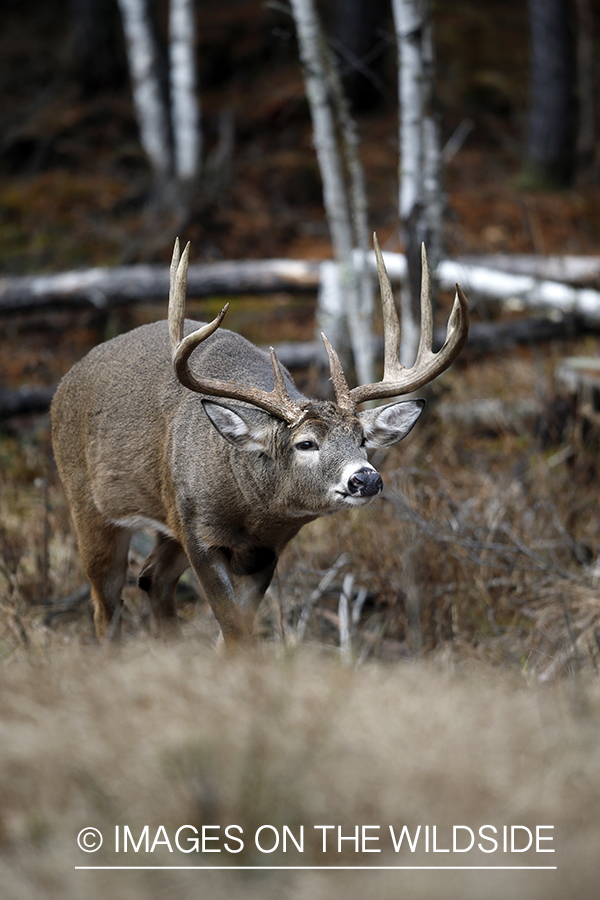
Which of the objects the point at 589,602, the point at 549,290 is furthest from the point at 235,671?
the point at 549,290

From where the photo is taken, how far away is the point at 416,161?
282 inches

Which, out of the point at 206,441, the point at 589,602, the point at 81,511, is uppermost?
the point at 206,441

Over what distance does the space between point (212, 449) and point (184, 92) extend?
10830mm

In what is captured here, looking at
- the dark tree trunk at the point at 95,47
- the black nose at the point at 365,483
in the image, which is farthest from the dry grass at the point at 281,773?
the dark tree trunk at the point at 95,47

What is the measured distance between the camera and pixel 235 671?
3.11 m

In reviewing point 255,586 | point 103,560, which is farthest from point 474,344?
point 255,586

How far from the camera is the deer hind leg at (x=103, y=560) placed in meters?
5.09

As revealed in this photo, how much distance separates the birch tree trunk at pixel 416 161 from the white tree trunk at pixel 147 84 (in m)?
7.93

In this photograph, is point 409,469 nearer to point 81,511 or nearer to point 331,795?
point 81,511

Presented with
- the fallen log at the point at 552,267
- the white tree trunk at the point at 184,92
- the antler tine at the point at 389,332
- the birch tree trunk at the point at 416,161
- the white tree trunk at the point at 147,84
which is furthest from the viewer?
the white tree trunk at the point at 147,84

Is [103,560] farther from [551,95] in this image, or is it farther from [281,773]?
[551,95]

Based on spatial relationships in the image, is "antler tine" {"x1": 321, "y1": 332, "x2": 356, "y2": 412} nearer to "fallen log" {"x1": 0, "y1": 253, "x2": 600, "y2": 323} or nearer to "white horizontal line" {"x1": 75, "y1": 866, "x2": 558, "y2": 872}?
"white horizontal line" {"x1": 75, "y1": 866, "x2": 558, "y2": 872}

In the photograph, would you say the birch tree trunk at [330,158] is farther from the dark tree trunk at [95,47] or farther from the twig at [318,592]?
the dark tree trunk at [95,47]

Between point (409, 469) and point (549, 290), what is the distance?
4.17m
